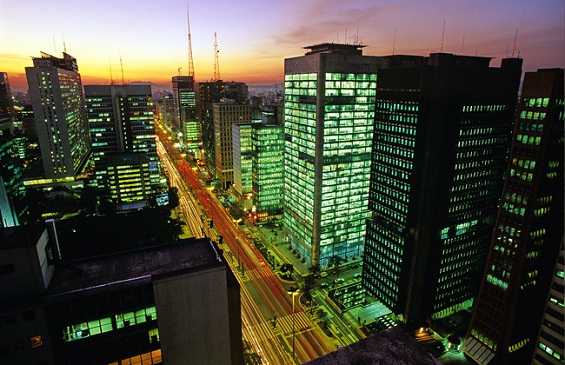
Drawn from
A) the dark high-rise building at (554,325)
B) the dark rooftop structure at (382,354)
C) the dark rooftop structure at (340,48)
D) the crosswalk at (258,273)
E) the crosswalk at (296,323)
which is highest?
the dark rooftop structure at (340,48)

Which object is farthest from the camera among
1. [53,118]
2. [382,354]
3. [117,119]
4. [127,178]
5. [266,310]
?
[117,119]

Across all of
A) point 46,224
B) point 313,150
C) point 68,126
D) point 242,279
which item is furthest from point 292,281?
point 68,126

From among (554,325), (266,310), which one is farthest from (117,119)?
(554,325)

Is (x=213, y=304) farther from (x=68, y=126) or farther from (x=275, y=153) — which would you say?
(x=68, y=126)

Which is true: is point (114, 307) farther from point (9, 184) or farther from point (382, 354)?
point (9, 184)

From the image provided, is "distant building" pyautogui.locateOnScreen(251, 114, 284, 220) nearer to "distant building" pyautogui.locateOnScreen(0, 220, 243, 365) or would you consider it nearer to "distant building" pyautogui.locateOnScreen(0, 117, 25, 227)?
"distant building" pyautogui.locateOnScreen(0, 117, 25, 227)

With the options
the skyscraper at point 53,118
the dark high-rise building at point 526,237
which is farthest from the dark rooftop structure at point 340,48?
the skyscraper at point 53,118

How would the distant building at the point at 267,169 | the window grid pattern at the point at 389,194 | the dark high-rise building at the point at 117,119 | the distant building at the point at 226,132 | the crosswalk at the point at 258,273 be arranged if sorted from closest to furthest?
the window grid pattern at the point at 389,194 → the crosswalk at the point at 258,273 → the distant building at the point at 267,169 → the distant building at the point at 226,132 → the dark high-rise building at the point at 117,119

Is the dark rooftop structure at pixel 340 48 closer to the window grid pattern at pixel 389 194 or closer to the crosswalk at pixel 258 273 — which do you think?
the window grid pattern at pixel 389 194
